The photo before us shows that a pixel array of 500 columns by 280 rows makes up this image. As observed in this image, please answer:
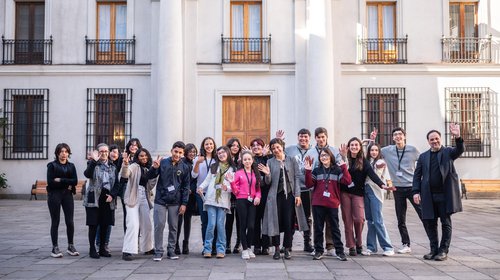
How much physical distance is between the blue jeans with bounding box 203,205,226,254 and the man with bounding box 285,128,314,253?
146cm

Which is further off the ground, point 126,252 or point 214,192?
point 214,192

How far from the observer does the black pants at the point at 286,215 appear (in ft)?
30.7

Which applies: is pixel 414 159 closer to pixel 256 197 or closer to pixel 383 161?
pixel 383 161

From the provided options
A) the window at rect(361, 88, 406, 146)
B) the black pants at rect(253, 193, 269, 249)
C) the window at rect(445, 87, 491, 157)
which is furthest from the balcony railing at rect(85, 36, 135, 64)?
the black pants at rect(253, 193, 269, 249)

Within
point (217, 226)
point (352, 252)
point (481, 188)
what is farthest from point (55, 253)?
point (481, 188)

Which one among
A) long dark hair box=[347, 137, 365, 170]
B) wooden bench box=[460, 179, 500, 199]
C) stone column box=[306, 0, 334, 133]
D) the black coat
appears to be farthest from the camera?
wooden bench box=[460, 179, 500, 199]

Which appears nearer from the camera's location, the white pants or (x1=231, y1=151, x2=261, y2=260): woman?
the white pants

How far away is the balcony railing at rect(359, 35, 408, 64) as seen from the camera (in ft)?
72.1

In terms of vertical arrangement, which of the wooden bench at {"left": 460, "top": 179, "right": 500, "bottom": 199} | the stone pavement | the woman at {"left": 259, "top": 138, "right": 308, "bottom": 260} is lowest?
the stone pavement

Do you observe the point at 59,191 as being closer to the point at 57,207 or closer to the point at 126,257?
the point at 57,207

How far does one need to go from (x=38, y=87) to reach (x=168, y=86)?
545 cm

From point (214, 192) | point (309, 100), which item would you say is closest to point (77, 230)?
point (214, 192)

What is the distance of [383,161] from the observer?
32.0 feet

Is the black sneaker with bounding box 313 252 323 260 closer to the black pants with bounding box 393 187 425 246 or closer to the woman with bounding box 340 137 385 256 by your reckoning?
the woman with bounding box 340 137 385 256
